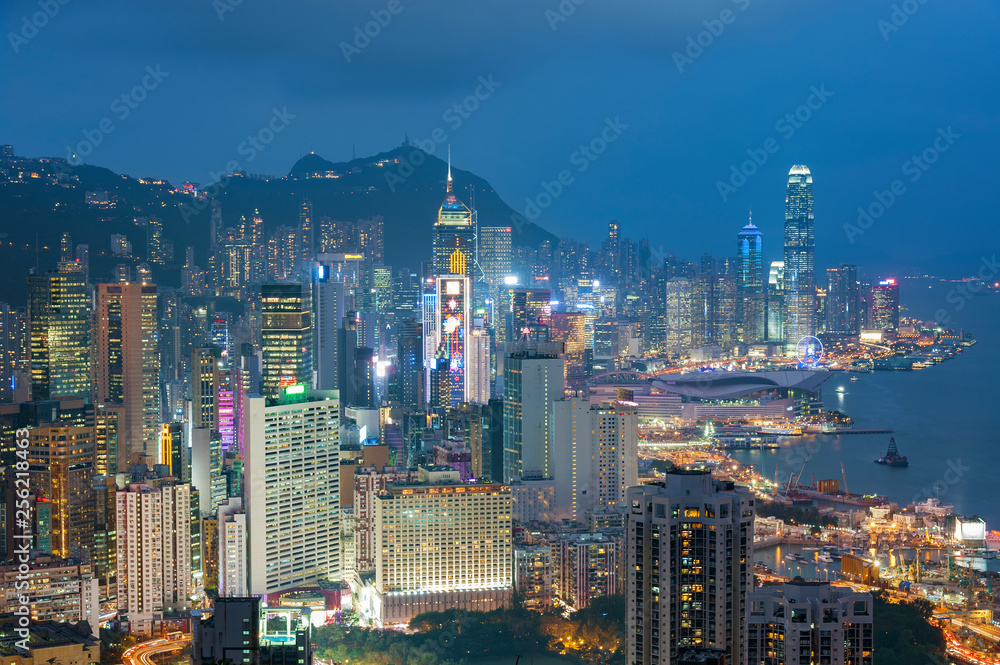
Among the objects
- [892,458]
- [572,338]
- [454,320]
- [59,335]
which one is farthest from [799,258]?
[59,335]

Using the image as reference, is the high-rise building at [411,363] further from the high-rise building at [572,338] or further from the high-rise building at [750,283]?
the high-rise building at [750,283]

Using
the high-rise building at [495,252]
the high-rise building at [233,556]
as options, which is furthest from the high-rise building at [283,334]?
the high-rise building at [495,252]

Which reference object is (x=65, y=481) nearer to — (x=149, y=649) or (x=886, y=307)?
(x=149, y=649)

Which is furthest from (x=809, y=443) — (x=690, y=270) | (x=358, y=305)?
(x=690, y=270)

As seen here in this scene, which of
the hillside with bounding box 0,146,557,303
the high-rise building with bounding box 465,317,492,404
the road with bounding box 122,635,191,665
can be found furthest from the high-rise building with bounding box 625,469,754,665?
the high-rise building with bounding box 465,317,492,404

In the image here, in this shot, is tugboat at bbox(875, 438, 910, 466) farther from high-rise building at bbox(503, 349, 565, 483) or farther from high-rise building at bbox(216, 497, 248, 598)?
high-rise building at bbox(216, 497, 248, 598)

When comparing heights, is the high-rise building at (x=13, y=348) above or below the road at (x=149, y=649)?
above
